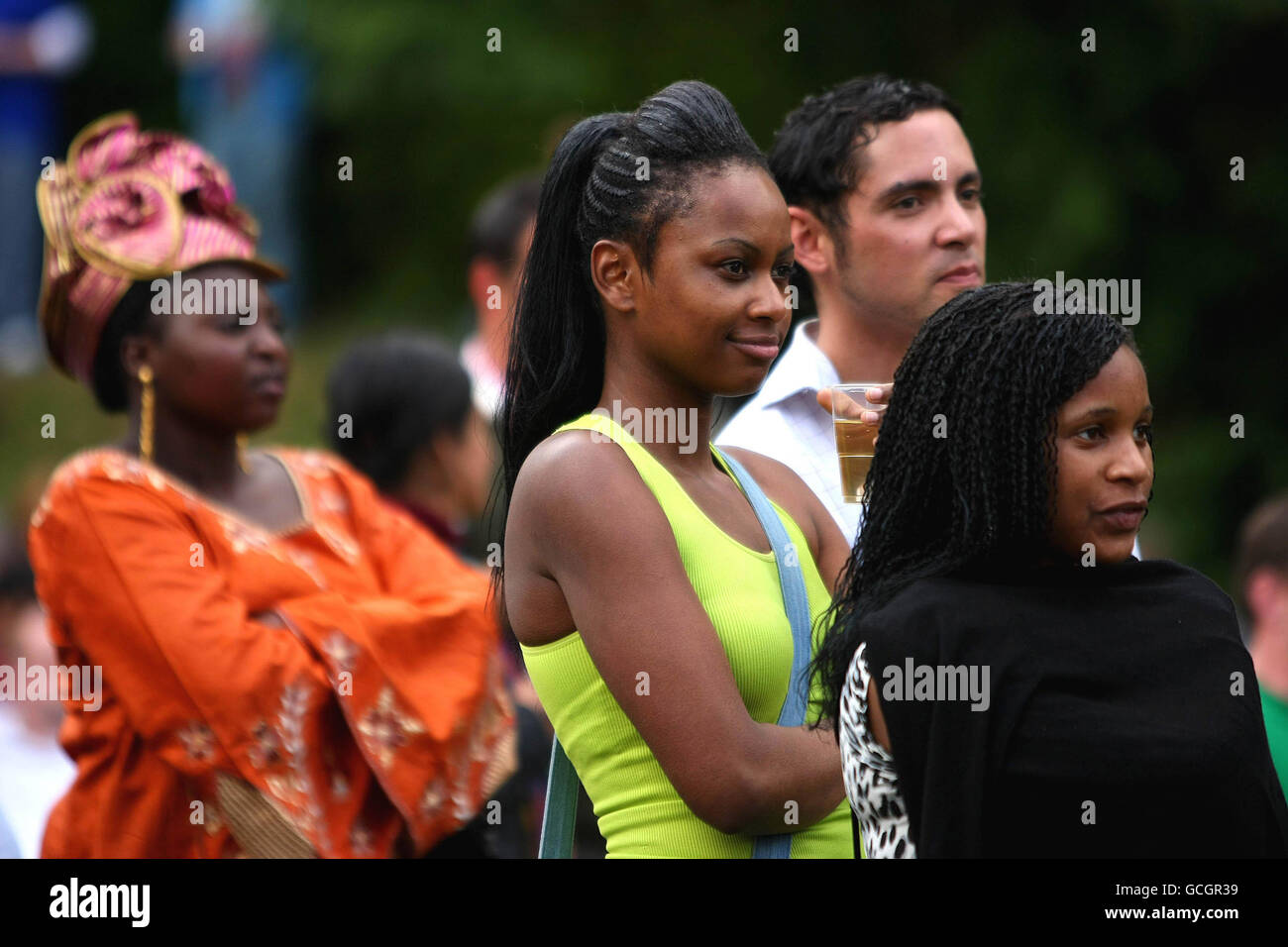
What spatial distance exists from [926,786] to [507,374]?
35.7 inches

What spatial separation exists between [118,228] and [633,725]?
5.76 ft

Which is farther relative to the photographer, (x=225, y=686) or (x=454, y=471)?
(x=454, y=471)

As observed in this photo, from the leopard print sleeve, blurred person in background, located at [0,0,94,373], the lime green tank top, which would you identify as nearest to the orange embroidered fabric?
the lime green tank top

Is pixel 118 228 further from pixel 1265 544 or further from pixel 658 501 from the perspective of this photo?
pixel 1265 544

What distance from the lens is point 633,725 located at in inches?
80.5

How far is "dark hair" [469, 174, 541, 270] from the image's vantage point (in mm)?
4820

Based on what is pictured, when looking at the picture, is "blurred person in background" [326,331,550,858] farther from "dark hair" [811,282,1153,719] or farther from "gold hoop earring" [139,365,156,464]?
"dark hair" [811,282,1153,719]

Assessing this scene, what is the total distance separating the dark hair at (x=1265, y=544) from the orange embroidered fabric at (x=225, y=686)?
191 centimetres

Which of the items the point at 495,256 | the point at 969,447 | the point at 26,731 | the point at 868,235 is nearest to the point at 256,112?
the point at 495,256

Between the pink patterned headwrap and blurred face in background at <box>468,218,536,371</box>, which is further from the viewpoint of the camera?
blurred face in background at <box>468,218,536,371</box>

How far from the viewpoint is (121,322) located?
3203mm

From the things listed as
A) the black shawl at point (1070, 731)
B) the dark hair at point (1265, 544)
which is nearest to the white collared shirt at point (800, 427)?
the black shawl at point (1070, 731)

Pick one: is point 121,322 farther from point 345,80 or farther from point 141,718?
point 345,80

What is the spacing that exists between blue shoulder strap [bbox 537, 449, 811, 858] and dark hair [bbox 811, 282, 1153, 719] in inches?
6.1
